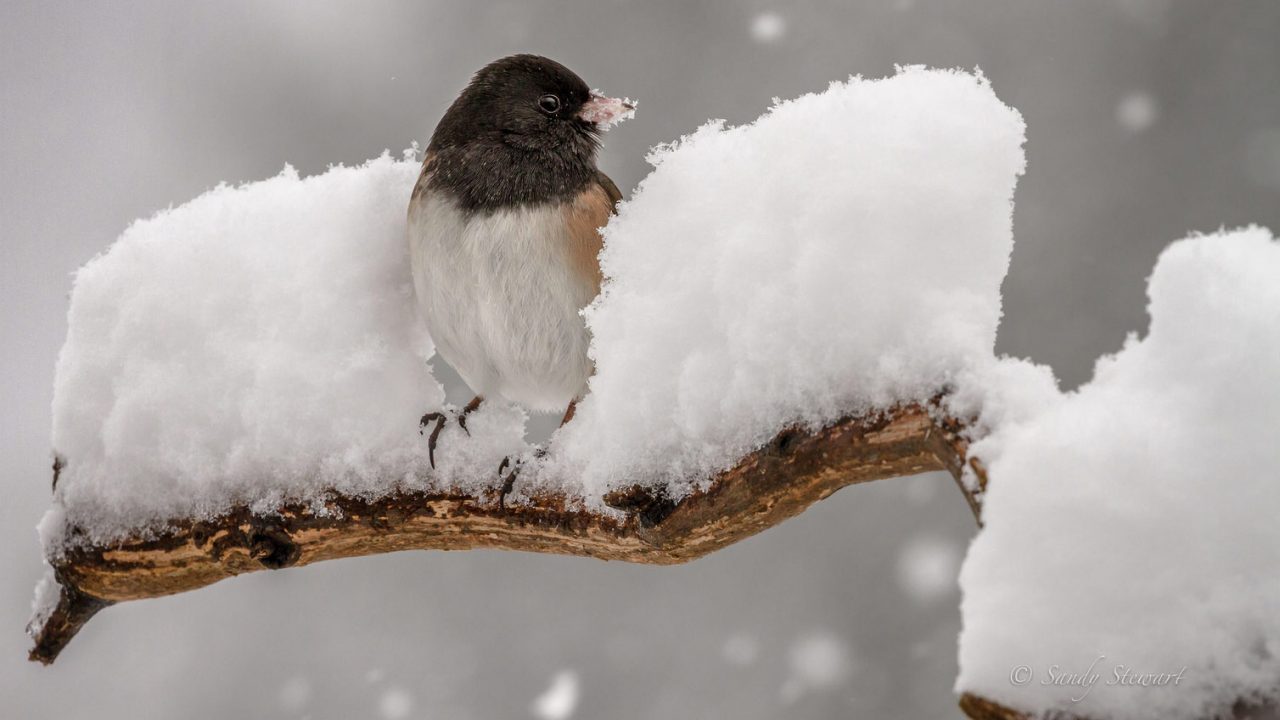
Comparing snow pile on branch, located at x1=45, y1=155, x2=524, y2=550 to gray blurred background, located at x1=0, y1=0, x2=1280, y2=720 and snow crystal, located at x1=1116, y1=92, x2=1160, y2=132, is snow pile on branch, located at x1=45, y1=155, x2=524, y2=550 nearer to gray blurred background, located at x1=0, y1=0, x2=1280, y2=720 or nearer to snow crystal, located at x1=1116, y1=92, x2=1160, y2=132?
gray blurred background, located at x1=0, y1=0, x2=1280, y2=720

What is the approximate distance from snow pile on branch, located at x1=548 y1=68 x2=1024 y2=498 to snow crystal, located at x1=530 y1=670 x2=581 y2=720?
1583mm

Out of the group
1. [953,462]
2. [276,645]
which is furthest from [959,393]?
[276,645]

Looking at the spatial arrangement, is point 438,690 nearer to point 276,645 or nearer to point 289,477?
point 276,645

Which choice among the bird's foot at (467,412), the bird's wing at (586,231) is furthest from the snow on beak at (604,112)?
the bird's foot at (467,412)

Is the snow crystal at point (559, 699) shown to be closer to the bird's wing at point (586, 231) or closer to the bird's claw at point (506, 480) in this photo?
the bird's claw at point (506, 480)

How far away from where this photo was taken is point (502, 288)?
3.85 ft

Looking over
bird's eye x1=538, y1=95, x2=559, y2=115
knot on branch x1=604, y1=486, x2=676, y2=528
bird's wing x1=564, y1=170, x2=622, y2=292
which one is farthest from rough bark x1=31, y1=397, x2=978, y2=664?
bird's eye x1=538, y1=95, x2=559, y2=115

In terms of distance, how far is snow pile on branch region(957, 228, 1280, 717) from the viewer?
0.59m

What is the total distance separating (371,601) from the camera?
252 cm

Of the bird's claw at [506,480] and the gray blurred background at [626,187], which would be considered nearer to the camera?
the bird's claw at [506,480]

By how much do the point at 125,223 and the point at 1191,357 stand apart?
2406 mm

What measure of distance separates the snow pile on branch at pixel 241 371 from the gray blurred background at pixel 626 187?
1.13 meters

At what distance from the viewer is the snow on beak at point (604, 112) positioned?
1302 millimetres

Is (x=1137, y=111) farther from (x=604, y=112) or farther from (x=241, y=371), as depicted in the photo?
(x=241, y=371)
